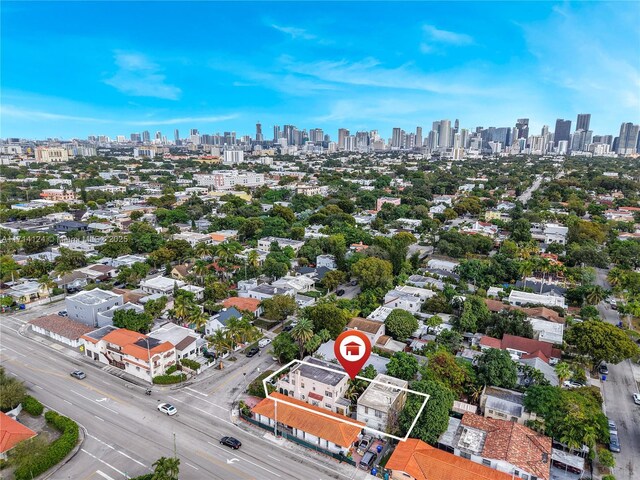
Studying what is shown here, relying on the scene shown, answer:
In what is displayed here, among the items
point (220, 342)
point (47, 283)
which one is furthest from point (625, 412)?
point (47, 283)

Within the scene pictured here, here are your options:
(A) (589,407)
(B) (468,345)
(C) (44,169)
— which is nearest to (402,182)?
(B) (468,345)

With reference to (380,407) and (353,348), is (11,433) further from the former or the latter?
(353,348)

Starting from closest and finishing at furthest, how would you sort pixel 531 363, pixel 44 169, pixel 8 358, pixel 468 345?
pixel 531 363, pixel 8 358, pixel 468 345, pixel 44 169

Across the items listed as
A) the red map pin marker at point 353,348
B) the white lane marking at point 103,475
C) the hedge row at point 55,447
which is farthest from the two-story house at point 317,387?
the red map pin marker at point 353,348

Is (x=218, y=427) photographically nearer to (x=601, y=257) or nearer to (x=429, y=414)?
(x=429, y=414)

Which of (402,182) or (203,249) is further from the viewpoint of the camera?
(402,182)

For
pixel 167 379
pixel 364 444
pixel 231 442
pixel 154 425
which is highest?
pixel 167 379
